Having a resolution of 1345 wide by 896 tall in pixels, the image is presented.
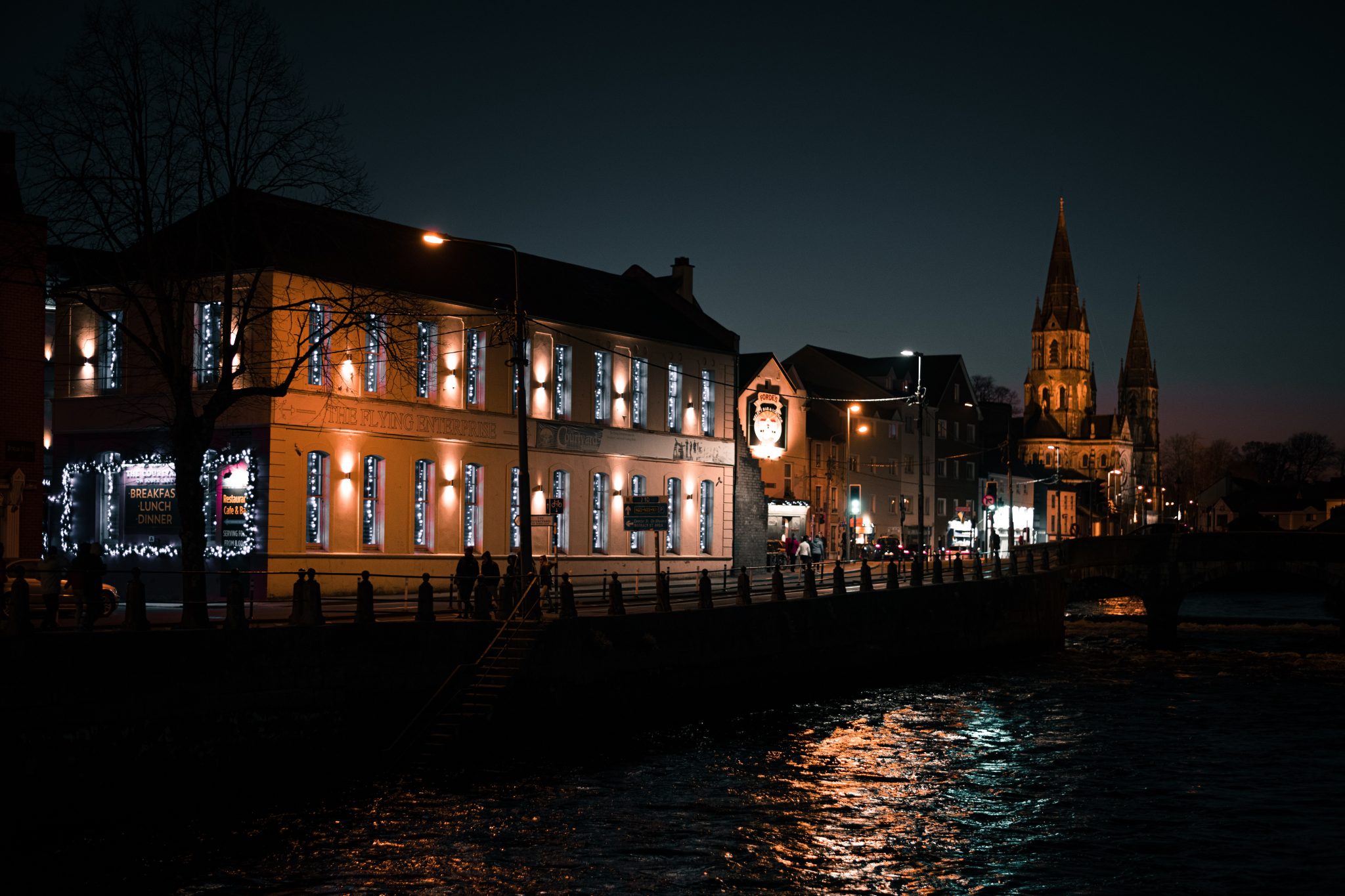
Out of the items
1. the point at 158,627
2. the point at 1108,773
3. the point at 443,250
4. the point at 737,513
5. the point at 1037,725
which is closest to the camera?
the point at 158,627

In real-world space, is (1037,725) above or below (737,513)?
below

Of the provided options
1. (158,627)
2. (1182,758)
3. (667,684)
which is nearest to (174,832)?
(158,627)

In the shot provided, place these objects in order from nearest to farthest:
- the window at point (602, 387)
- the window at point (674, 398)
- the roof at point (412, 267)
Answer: the roof at point (412, 267), the window at point (602, 387), the window at point (674, 398)

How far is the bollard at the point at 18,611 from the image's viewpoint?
23.4 m

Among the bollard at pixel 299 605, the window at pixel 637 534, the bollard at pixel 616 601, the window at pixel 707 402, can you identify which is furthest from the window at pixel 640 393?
the bollard at pixel 299 605

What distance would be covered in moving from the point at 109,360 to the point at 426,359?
9344mm

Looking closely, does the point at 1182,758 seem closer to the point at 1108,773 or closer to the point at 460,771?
the point at 1108,773

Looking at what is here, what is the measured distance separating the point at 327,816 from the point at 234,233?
50.5ft

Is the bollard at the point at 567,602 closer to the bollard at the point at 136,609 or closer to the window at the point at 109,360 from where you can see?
the bollard at the point at 136,609

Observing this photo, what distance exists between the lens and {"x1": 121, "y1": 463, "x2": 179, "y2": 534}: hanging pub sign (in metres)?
43.7

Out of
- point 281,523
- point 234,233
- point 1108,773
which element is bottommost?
point 1108,773

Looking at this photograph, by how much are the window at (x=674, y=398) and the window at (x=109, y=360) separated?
2088 centimetres

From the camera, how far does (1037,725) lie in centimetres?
3738

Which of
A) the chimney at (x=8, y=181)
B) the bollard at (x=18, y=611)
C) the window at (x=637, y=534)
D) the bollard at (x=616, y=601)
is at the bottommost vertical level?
the bollard at (x=616, y=601)
